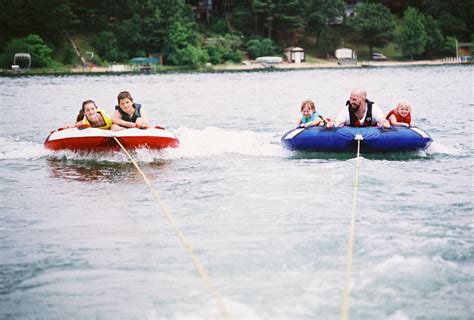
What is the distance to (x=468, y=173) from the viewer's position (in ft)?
33.9

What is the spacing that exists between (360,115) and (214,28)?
6309 centimetres

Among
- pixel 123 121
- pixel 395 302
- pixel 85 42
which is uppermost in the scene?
pixel 85 42

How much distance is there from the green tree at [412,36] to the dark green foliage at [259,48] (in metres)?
13.8

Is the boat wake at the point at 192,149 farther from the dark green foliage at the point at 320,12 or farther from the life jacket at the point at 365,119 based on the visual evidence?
the dark green foliage at the point at 320,12

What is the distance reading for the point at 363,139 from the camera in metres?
11.1

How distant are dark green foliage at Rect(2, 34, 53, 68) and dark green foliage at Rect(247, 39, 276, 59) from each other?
20.6m

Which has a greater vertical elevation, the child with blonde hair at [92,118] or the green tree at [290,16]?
the green tree at [290,16]

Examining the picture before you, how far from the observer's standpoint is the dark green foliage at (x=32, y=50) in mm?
57281

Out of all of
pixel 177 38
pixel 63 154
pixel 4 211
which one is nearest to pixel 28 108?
pixel 63 154

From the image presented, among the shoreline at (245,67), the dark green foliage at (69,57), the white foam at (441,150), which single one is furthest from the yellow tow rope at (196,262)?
the dark green foliage at (69,57)

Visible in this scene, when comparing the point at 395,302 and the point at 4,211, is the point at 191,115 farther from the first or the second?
the point at 395,302

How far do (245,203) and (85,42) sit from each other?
193 ft

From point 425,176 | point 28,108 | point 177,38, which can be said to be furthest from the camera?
point 177,38

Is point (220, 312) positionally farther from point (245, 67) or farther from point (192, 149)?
point (245, 67)
